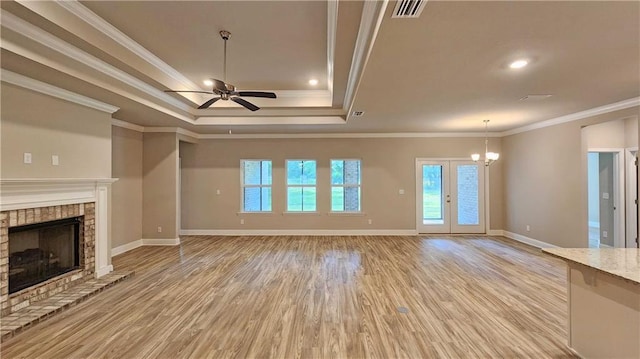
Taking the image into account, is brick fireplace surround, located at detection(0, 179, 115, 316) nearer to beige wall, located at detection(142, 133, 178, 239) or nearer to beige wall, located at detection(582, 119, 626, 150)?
beige wall, located at detection(142, 133, 178, 239)

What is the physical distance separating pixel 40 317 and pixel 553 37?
561 centimetres

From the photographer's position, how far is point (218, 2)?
270 cm

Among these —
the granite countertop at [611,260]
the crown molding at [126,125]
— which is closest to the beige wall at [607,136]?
the granite countertop at [611,260]

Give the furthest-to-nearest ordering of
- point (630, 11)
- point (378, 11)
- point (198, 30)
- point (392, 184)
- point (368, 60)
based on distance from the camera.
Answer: point (392, 184) → point (198, 30) → point (368, 60) → point (378, 11) → point (630, 11)

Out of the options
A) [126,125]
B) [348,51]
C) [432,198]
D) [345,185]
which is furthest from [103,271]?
[432,198]

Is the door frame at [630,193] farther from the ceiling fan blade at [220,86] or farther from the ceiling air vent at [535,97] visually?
the ceiling fan blade at [220,86]

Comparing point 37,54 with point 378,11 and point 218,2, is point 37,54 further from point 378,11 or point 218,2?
point 378,11

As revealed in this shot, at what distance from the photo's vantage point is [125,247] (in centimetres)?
596

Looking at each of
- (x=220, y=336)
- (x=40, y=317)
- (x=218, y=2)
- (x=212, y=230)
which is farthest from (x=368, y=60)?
(x=212, y=230)

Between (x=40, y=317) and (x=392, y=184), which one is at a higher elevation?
(x=392, y=184)

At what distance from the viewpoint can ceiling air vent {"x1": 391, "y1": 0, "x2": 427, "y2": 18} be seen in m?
1.91

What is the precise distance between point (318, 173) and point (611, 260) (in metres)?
5.92

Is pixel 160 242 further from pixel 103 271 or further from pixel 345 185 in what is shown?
pixel 345 185

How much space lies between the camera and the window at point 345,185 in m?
7.61
